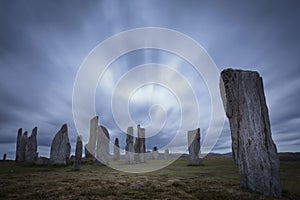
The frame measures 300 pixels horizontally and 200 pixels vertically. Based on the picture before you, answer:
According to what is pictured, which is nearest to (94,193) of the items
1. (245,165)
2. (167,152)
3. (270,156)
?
(245,165)

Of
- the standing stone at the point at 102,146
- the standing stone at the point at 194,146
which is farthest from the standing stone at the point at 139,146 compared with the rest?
the standing stone at the point at 194,146

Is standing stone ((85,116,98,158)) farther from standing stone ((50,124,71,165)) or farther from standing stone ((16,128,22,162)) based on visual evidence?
standing stone ((16,128,22,162))

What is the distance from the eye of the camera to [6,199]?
491 centimetres

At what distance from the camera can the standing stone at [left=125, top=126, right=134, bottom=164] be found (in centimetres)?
2223

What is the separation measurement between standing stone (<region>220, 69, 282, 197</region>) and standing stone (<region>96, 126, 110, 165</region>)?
659 inches

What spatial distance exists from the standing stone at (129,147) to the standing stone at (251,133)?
17.4 meters

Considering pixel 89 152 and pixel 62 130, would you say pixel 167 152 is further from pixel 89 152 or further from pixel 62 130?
pixel 62 130

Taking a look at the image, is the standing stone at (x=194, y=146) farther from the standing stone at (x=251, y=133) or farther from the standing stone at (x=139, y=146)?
the standing stone at (x=251, y=133)

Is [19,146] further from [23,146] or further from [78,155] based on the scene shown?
[78,155]

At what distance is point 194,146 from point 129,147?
8527 millimetres

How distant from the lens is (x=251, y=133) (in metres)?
5.79

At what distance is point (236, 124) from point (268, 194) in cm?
215

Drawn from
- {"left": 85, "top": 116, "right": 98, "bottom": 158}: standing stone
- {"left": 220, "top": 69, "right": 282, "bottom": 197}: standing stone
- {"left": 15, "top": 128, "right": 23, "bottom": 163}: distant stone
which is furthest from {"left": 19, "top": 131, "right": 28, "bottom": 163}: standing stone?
{"left": 220, "top": 69, "right": 282, "bottom": 197}: standing stone

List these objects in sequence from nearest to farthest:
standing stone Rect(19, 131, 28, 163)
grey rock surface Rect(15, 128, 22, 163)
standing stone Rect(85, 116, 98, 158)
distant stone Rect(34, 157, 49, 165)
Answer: distant stone Rect(34, 157, 49, 165) < standing stone Rect(85, 116, 98, 158) < standing stone Rect(19, 131, 28, 163) < grey rock surface Rect(15, 128, 22, 163)
